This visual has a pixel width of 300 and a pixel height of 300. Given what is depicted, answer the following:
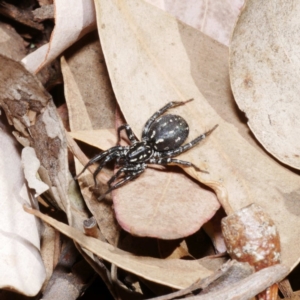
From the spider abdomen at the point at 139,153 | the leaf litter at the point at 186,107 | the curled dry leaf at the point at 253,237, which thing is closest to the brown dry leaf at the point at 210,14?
the leaf litter at the point at 186,107

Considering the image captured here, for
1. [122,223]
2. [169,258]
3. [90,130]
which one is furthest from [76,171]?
[169,258]

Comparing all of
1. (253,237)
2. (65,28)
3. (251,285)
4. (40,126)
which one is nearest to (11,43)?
(65,28)

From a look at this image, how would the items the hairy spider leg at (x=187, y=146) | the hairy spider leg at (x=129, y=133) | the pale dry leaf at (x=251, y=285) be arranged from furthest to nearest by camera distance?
the hairy spider leg at (x=129, y=133), the hairy spider leg at (x=187, y=146), the pale dry leaf at (x=251, y=285)

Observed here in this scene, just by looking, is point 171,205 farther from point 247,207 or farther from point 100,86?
point 100,86

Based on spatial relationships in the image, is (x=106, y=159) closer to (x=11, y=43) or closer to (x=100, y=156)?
(x=100, y=156)

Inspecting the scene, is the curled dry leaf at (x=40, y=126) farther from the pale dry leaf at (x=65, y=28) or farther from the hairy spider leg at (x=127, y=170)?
the hairy spider leg at (x=127, y=170)

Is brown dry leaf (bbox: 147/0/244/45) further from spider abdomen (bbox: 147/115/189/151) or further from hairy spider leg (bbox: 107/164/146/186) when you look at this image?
hairy spider leg (bbox: 107/164/146/186)

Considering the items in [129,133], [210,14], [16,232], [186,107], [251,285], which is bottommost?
[16,232]
